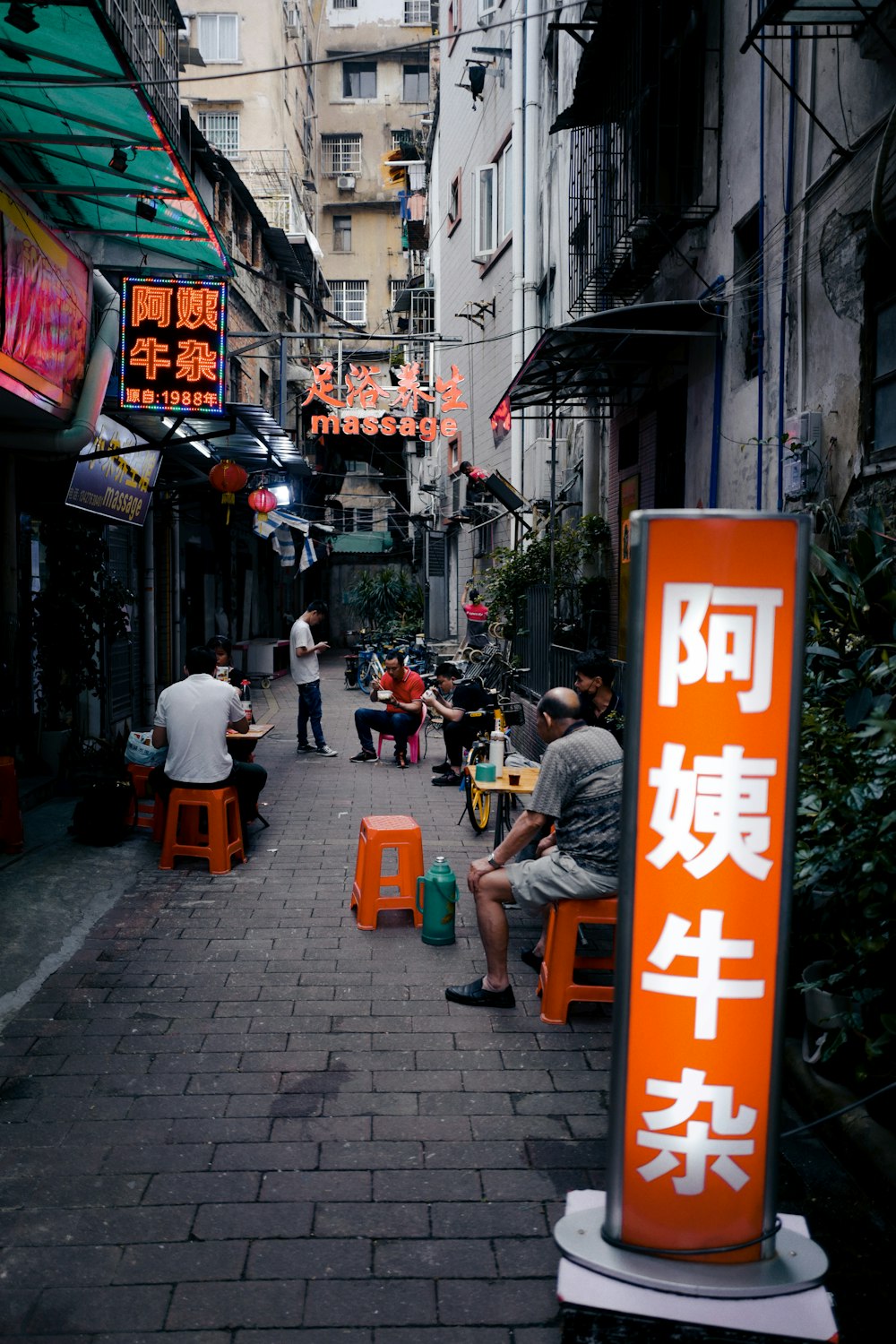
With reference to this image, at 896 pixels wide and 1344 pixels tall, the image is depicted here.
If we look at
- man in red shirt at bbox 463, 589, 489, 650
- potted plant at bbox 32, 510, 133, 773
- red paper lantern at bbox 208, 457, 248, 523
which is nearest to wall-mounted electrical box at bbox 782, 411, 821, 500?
potted plant at bbox 32, 510, 133, 773

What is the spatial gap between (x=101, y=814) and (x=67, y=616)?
8.74ft

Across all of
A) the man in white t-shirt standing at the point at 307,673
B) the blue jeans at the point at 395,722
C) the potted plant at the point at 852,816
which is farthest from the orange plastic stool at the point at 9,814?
the potted plant at the point at 852,816

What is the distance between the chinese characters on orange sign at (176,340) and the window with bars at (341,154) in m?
38.4

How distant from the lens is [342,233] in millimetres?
44562

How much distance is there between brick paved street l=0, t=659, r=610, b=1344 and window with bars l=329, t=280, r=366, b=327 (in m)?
42.1

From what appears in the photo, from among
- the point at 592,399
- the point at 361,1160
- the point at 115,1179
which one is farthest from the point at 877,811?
the point at 592,399

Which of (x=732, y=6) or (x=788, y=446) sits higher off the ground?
(x=732, y=6)

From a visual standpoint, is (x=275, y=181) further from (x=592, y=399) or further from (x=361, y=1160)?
(x=361, y=1160)

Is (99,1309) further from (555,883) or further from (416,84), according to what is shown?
(416,84)

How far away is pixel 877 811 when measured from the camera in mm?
3617

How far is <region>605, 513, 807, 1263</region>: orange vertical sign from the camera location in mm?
2584

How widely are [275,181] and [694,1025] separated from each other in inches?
A: 1221

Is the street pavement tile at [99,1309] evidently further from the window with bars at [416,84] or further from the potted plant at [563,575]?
the window with bars at [416,84]

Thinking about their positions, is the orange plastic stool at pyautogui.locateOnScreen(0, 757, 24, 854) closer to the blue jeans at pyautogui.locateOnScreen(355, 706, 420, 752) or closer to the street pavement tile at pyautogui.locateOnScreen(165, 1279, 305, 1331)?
the blue jeans at pyautogui.locateOnScreen(355, 706, 420, 752)
